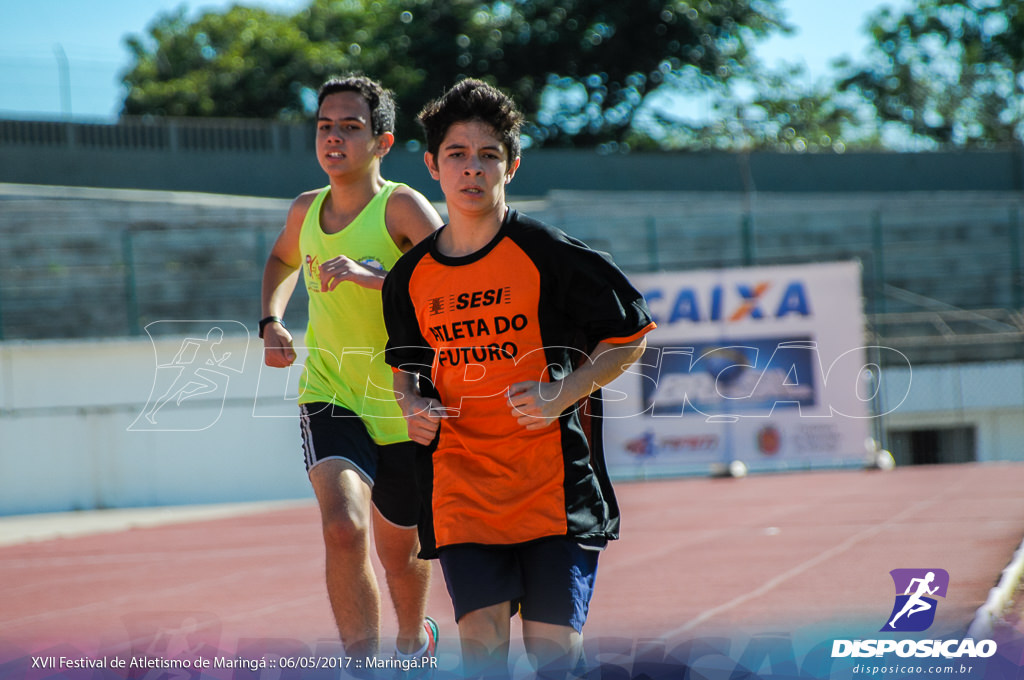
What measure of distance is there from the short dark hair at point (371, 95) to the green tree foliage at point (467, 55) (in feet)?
106

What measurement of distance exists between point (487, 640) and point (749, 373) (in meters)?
13.6

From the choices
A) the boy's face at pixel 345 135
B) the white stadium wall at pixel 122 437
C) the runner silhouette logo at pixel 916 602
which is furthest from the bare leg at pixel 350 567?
the white stadium wall at pixel 122 437

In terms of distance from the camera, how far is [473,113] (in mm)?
3596

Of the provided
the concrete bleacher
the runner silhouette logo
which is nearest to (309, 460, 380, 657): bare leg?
the runner silhouette logo

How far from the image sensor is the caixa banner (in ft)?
53.0

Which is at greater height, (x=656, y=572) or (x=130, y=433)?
(x=130, y=433)

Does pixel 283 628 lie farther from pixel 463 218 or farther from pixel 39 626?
pixel 463 218

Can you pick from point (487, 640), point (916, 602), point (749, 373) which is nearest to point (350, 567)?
point (487, 640)

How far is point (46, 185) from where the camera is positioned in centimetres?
2620

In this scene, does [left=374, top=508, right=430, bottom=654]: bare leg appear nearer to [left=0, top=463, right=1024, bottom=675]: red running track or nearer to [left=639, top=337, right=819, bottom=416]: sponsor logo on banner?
[left=0, top=463, right=1024, bottom=675]: red running track

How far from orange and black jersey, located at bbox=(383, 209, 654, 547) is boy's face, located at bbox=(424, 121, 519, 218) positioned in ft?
0.37

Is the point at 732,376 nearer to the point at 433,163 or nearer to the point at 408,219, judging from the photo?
the point at 408,219

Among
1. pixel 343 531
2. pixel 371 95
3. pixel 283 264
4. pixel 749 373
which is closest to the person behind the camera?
pixel 343 531

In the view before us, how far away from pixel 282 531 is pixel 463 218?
8881mm
